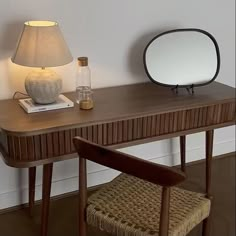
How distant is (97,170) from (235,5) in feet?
4.24

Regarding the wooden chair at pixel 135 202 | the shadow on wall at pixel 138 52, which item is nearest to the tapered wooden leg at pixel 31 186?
the wooden chair at pixel 135 202

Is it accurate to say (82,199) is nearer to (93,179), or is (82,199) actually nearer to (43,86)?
(43,86)

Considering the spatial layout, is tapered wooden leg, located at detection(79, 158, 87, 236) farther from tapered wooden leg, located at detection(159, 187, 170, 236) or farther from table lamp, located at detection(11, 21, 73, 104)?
table lamp, located at detection(11, 21, 73, 104)

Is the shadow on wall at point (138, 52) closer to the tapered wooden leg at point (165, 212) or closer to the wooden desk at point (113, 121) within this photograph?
the wooden desk at point (113, 121)

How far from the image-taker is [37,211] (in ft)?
7.88

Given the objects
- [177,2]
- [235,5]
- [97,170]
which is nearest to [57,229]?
[97,170]

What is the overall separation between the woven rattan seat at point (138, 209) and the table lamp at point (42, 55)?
1.67 feet

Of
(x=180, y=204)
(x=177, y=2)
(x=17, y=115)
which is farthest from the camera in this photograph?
(x=177, y=2)

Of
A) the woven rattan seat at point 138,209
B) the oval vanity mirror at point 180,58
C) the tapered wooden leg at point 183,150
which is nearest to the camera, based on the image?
the woven rattan seat at point 138,209

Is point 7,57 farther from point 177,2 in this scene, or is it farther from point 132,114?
point 177,2

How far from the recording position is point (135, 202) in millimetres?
1819

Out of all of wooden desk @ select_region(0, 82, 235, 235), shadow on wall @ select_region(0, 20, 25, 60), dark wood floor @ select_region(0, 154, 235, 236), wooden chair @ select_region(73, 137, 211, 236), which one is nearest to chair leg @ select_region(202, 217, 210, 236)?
dark wood floor @ select_region(0, 154, 235, 236)

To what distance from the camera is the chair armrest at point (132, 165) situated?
142 centimetres

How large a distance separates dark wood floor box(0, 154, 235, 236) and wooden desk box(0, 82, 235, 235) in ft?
0.38
